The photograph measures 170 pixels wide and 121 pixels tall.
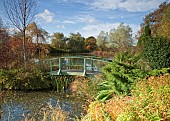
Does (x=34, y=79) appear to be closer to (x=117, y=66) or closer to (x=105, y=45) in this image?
(x=117, y=66)

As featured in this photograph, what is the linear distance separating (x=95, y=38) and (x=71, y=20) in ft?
76.0

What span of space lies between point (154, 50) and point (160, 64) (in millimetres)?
789

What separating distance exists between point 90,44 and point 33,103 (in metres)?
29.0

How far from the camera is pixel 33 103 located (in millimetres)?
9445

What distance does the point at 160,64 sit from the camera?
10.2m

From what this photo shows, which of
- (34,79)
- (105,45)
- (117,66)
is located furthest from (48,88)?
(105,45)

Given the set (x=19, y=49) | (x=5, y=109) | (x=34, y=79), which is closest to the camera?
(x=5, y=109)

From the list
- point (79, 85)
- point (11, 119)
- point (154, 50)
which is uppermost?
point (154, 50)

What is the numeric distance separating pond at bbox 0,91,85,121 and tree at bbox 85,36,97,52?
26.0 m

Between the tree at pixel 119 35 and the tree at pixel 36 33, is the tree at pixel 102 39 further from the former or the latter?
the tree at pixel 36 33

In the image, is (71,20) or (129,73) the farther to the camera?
(71,20)

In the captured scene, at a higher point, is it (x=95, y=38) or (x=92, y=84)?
(x=95, y=38)

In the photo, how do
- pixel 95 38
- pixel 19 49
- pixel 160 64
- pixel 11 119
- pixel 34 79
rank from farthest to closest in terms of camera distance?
pixel 95 38
pixel 19 49
pixel 34 79
pixel 160 64
pixel 11 119

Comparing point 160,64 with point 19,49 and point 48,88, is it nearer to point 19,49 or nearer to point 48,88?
point 48,88
